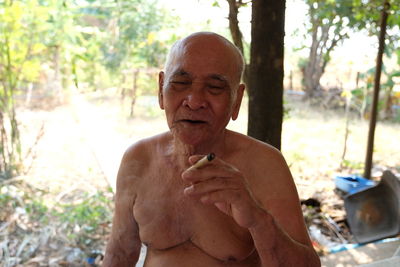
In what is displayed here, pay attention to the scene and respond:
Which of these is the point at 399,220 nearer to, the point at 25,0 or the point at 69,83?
A: the point at 25,0

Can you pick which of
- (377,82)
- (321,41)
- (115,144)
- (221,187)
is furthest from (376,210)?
(321,41)

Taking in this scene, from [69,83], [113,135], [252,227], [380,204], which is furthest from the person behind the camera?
[69,83]

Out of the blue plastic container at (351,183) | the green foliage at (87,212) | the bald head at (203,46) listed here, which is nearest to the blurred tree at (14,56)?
the green foliage at (87,212)

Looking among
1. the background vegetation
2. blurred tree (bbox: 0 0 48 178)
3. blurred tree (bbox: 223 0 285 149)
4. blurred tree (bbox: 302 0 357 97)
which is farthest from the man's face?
blurred tree (bbox: 302 0 357 97)

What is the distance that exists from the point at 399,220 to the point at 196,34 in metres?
3.16

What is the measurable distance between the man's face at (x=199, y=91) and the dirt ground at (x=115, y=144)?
2341 millimetres

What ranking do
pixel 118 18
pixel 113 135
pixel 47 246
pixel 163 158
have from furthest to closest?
pixel 118 18 → pixel 113 135 → pixel 47 246 → pixel 163 158

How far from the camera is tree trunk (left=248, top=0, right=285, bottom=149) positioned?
88.0 inches

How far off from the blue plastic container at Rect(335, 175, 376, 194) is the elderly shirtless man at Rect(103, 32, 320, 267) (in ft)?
11.6

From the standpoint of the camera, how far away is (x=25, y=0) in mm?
4402

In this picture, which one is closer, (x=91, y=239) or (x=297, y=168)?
(x=91, y=239)

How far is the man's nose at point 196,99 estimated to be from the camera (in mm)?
1396

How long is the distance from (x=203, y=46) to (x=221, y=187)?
1.94 feet

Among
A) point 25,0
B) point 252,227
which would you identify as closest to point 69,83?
point 25,0
